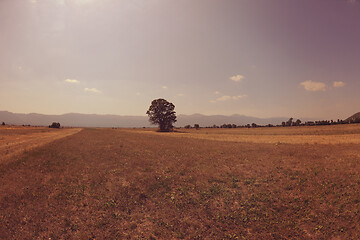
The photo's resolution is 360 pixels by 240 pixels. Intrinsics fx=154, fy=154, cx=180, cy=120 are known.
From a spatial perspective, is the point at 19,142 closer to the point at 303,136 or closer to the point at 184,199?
the point at 184,199

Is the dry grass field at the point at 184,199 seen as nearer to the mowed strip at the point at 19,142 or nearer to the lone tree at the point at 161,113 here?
the mowed strip at the point at 19,142

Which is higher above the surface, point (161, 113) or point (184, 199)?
point (161, 113)

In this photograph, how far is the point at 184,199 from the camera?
38.9 ft

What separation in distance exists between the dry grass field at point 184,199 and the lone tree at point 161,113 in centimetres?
6417

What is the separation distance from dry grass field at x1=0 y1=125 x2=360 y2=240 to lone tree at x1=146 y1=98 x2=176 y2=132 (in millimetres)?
64174

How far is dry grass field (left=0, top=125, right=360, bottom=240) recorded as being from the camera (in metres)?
8.87

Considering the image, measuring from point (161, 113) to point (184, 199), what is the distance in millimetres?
71704

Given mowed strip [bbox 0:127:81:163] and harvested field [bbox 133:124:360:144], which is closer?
mowed strip [bbox 0:127:81:163]

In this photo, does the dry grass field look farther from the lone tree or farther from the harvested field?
the lone tree

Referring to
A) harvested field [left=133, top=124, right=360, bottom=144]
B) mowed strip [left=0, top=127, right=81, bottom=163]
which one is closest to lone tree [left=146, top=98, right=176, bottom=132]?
harvested field [left=133, top=124, right=360, bottom=144]

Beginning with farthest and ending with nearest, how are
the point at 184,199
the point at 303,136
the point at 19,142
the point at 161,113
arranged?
the point at 161,113 < the point at 303,136 < the point at 19,142 < the point at 184,199

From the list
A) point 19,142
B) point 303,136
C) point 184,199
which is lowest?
point 184,199

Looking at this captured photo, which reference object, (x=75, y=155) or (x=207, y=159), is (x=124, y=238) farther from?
(x=75, y=155)

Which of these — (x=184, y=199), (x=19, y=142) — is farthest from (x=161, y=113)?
(x=184, y=199)
